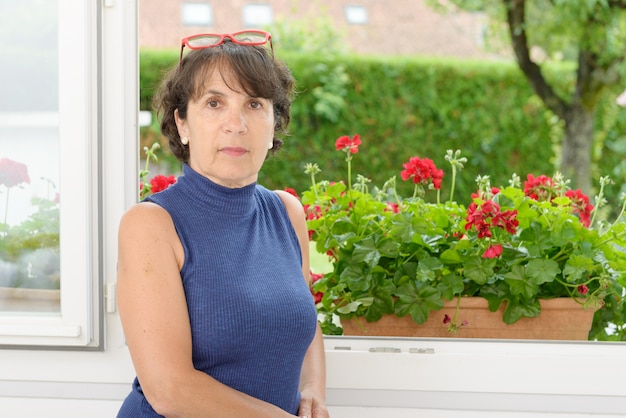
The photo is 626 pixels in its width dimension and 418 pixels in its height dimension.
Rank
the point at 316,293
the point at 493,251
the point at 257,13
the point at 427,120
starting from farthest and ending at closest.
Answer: the point at 257,13
the point at 427,120
the point at 316,293
the point at 493,251

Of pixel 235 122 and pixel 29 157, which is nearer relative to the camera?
pixel 235 122

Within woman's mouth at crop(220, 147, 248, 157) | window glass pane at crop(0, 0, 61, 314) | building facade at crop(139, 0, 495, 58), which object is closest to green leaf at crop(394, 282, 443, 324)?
woman's mouth at crop(220, 147, 248, 157)

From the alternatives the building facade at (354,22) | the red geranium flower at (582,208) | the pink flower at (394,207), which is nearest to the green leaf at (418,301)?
the pink flower at (394,207)

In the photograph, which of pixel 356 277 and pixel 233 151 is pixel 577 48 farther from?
pixel 233 151

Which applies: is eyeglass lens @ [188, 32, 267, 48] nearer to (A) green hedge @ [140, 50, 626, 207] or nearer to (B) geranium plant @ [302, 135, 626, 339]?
(B) geranium plant @ [302, 135, 626, 339]

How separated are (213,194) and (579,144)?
657cm

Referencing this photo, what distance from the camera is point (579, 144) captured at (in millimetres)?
7562

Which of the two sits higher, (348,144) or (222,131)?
(222,131)

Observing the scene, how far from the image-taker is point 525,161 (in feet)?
27.9

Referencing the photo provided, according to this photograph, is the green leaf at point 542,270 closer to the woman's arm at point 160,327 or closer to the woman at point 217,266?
the woman at point 217,266

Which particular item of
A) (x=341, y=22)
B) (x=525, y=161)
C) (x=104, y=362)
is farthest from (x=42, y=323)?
(x=341, y=22)

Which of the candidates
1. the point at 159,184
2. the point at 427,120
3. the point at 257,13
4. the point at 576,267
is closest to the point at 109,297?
the point at 159,184

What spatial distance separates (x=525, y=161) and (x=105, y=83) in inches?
281

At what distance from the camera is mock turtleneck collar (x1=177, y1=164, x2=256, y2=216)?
1530 millimetres
